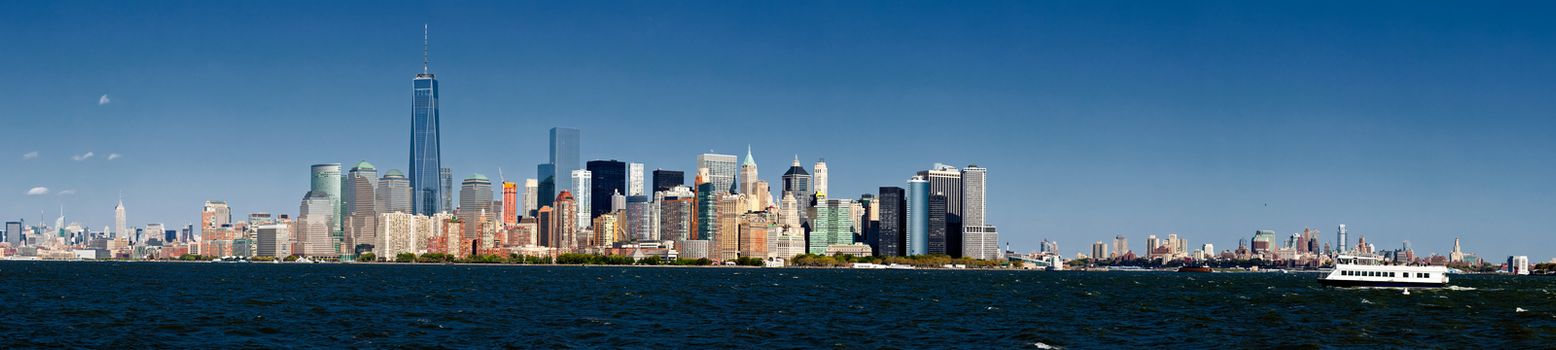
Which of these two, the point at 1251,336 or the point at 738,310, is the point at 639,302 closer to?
the point at 738,310

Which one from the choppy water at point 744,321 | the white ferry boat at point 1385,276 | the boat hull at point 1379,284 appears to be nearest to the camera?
Result: the choppy water at point 744,321

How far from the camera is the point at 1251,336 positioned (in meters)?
86.1

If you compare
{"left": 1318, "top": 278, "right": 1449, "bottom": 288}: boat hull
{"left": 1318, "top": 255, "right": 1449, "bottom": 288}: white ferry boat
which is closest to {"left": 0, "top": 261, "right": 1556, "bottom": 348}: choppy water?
{"left": 1318, "top": 255, "right": 1449, "bottom": 288}: white ferry boat


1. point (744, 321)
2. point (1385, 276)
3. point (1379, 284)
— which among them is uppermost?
point (744, 321)

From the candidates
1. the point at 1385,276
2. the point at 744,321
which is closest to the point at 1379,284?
the point at 1385,276

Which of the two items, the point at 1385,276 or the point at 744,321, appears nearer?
the point at 744,321

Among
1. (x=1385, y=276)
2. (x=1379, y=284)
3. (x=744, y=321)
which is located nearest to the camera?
(x=744, y=321)

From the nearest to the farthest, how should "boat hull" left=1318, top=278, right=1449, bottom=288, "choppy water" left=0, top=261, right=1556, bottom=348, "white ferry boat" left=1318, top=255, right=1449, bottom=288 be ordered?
"choppy water" left=0, top=261, right=1556, bottom=348 < "white ferry boat" left=1318, top=255, right=1449, bottom=288 < "boat hull" left=1318, top=278, right=1449, bottom=288

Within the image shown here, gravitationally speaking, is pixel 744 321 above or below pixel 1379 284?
above

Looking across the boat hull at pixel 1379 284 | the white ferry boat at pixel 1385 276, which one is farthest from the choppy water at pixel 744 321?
the boat hull at pixel 1379 284

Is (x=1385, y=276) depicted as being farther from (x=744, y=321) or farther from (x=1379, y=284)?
(x=744, y=321)

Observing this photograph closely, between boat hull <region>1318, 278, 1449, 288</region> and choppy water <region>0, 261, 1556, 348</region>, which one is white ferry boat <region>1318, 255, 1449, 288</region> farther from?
choppy water <region>0, 261, 1556, 348</region>

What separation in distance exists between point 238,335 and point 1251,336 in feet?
187

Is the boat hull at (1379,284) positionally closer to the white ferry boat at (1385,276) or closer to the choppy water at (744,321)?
the white ferry boat at (1385,276)
